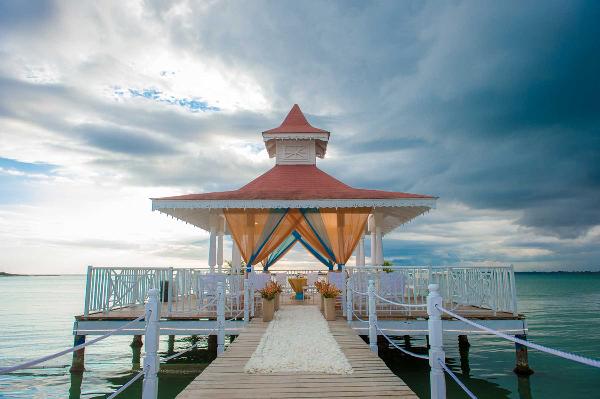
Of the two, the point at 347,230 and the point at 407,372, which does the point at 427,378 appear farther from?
the point at 347,230

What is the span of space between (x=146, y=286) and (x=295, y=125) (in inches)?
404

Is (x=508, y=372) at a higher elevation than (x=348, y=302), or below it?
below

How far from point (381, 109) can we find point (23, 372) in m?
16.2

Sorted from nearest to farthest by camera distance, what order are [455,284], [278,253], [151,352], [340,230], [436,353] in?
[436,353] < [151,352] < [455,284] < [340,230] < [278,253]

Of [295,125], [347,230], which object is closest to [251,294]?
[347,230]

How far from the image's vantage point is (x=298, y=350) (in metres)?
6.97

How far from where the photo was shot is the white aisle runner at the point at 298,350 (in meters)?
5.80

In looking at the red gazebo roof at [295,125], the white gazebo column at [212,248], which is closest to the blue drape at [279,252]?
the white gazebo column at [212,248]

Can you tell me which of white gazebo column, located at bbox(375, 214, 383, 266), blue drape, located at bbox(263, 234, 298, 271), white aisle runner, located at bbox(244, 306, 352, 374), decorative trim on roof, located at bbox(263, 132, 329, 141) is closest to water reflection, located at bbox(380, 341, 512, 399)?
white aisle runner, located at bbox(244, 306, 352, 374)

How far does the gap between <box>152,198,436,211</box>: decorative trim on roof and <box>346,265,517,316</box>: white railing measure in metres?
2.58

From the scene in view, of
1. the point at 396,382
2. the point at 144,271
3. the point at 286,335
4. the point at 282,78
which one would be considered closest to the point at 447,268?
the point at 286,335

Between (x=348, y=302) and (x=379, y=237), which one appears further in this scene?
(x=379, y=237)

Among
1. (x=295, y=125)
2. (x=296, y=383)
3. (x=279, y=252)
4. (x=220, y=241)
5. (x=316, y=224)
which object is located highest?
(x=295, y=125)

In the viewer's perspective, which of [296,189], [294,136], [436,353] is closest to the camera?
[436,353]
